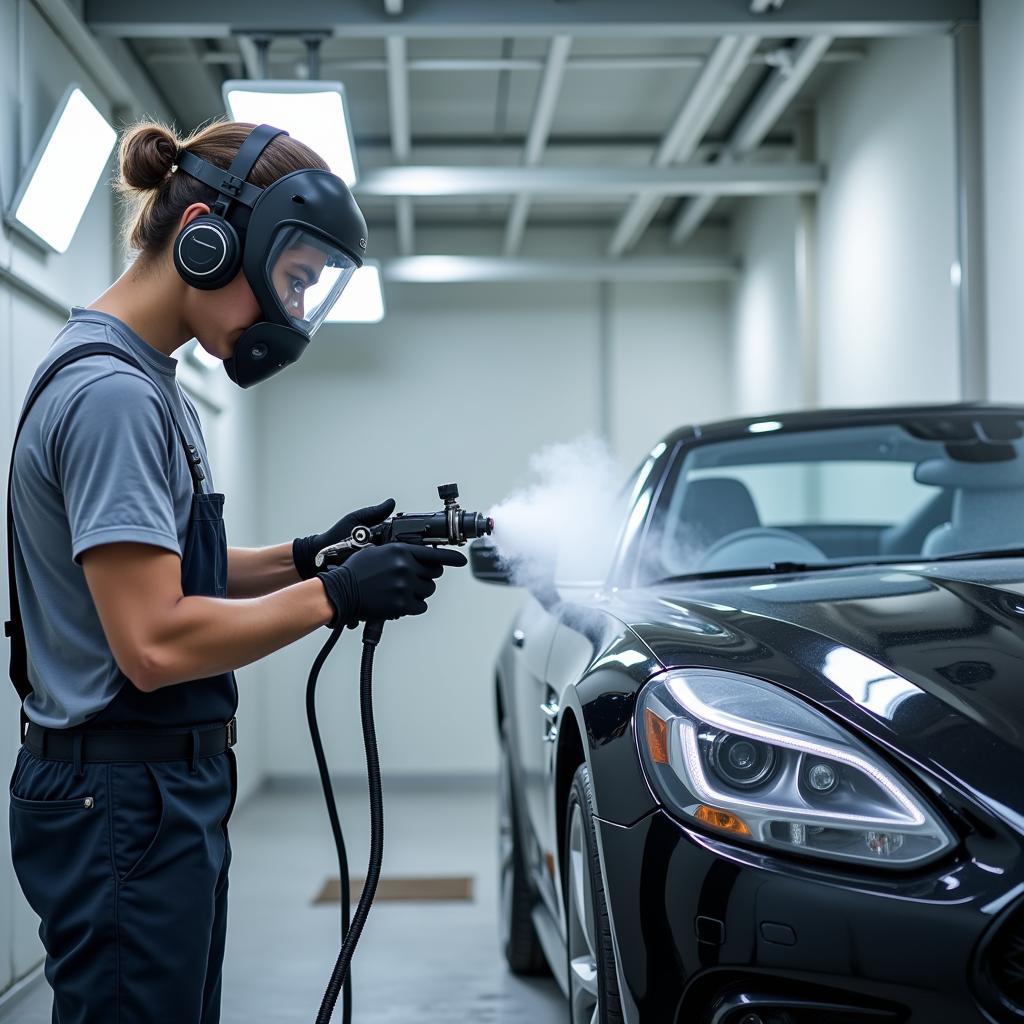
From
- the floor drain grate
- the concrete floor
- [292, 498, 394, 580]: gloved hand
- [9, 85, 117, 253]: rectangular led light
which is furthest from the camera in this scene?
the floor drain grate

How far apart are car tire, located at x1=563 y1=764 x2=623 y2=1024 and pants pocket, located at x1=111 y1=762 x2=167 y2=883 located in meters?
0.62

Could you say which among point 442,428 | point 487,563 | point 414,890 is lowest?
point 414,890

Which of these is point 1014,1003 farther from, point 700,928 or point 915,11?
point 915,11

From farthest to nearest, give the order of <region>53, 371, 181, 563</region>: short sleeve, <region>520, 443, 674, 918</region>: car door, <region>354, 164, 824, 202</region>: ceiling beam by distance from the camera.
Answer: <region>354, 164, 824, 202</region>: ceiling beam → <region>520, 443, 674, 918</region>: car door → <region>53, 371, 181, 563</region>: short sleeve

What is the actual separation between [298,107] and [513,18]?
858mm

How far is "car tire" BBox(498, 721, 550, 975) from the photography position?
335 cm

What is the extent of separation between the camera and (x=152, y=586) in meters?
1.32

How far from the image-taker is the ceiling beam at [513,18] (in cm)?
435

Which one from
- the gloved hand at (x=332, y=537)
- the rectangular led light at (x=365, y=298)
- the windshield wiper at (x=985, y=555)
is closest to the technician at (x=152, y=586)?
the gloved hand at (x=332, y=537)

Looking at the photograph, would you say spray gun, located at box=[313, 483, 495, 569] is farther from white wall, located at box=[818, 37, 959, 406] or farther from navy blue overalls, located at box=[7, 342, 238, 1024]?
→ white wall, located at box=[818, 37, 959, 406]

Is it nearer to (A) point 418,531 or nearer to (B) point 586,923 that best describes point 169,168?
(A) point 418,531

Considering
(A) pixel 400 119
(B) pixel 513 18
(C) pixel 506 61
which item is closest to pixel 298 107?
(B) pixel 513 18

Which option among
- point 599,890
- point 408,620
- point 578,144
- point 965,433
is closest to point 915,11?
point 965,433

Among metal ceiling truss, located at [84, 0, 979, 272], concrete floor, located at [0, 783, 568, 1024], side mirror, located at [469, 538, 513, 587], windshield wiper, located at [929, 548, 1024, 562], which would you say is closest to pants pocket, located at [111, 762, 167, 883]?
side mirror, located at [469, 538, 513, 587]
